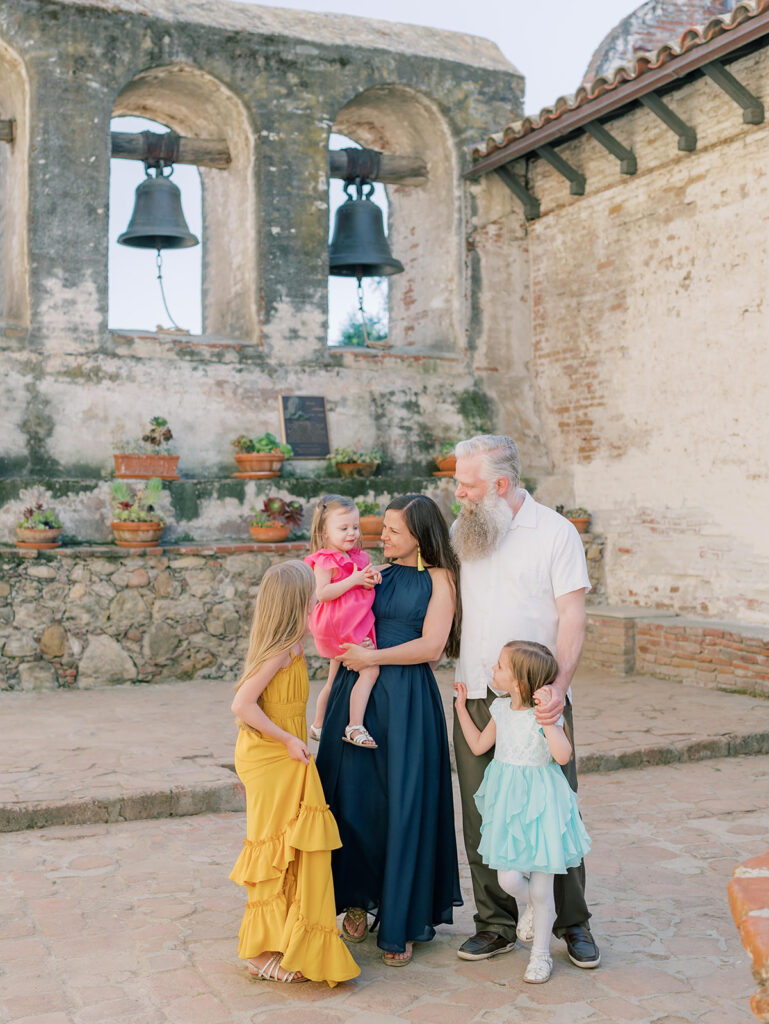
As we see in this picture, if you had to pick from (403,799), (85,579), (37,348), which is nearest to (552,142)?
(37,348)

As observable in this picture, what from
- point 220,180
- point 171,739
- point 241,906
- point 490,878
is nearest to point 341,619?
point 490,878

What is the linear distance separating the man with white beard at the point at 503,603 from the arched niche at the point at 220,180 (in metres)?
6.85

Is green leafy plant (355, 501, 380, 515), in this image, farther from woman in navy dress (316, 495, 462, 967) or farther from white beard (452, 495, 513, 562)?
white beard (452, 495, 513, 562)

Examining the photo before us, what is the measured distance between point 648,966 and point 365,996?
989 mm

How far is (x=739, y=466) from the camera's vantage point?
8984 millimetres

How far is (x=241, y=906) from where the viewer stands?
448cm

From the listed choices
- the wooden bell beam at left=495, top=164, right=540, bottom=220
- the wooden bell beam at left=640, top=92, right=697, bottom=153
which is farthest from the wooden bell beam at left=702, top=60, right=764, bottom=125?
the wooden bell beam at left=495, top=164, right=540, bottom=220

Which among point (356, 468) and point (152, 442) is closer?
point (152, 442)

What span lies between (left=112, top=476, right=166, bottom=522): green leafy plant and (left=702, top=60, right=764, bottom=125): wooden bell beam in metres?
5.39

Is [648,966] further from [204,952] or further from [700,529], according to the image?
[700,529]

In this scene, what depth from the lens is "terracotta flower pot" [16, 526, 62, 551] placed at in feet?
29.2

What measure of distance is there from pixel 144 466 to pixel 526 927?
20.9 ft

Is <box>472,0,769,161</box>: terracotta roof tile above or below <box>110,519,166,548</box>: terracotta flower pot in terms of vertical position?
above

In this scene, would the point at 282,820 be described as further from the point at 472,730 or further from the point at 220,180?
the point at 220,180
